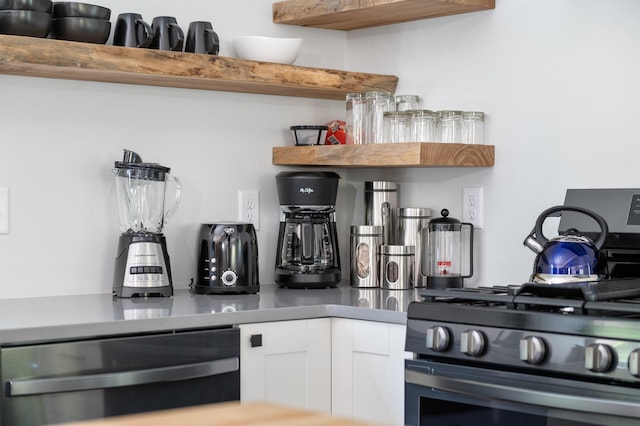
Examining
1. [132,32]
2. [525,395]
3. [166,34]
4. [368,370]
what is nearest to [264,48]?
[166,34]

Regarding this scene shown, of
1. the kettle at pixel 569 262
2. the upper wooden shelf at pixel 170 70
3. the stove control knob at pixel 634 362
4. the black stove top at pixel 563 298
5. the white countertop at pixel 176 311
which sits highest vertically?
the upper wooden shelf at pixel 170 70

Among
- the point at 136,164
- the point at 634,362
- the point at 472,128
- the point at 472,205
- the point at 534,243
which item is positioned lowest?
the point at 634,362

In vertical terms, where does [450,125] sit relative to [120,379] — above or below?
above

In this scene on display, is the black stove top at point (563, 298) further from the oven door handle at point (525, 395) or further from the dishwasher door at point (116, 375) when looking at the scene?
the dishwasher door at point (116, 375)

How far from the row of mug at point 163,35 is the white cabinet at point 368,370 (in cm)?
95

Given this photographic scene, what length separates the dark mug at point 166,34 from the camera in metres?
3.13

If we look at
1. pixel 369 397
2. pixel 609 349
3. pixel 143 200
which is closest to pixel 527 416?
pixel 609 349

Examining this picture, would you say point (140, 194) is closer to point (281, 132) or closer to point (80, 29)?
point (80, 29)

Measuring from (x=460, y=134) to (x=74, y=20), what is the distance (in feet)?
3.96

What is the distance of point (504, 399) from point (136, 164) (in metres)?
1.32

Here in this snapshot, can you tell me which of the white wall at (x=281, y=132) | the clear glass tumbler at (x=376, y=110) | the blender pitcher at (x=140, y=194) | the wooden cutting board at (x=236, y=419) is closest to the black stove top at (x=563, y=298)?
the white wall at (x=281, y=132)

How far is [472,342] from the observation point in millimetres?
2395

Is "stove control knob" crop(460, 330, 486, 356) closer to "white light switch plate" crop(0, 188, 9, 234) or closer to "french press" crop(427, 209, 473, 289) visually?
"french press" crop(427, 209, 473, 289)

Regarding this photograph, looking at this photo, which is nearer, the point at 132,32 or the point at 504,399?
the point at 504,399
